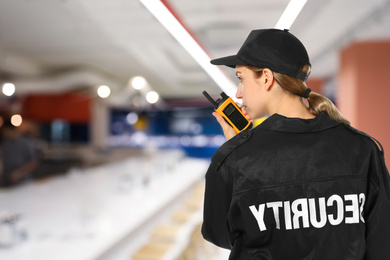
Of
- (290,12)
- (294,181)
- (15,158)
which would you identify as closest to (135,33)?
(15,158)

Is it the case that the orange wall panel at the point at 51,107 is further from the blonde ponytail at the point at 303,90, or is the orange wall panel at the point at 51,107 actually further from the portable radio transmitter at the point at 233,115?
the blonde ponytail at the point at 303,90

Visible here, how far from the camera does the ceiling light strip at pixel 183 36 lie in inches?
45.8

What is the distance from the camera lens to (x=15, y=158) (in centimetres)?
484

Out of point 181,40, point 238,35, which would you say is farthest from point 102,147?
point 181,40

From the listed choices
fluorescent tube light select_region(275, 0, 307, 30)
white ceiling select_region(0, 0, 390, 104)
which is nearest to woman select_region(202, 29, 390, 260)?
fluorescent tube light select_region(275, 0, 307, 30)

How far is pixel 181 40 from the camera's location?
1.30 m

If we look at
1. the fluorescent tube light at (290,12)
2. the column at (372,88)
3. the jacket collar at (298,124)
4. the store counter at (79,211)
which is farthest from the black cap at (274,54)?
the column at (372,88)

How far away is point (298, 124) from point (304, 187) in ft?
0.57

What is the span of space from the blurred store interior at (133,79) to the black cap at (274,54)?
0.86 feet

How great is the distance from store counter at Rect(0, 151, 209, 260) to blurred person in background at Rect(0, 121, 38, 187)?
15.5 inches

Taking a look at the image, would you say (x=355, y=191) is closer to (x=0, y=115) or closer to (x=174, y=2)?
(x=174, y=2)

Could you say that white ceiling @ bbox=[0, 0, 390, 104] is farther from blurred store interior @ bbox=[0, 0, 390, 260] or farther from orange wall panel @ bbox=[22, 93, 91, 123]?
orange wall panel @ bbox=[22, 93, 91, 123]

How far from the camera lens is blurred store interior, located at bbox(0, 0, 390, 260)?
7.91 feet

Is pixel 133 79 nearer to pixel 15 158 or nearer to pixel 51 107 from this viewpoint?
pixel 15 158
